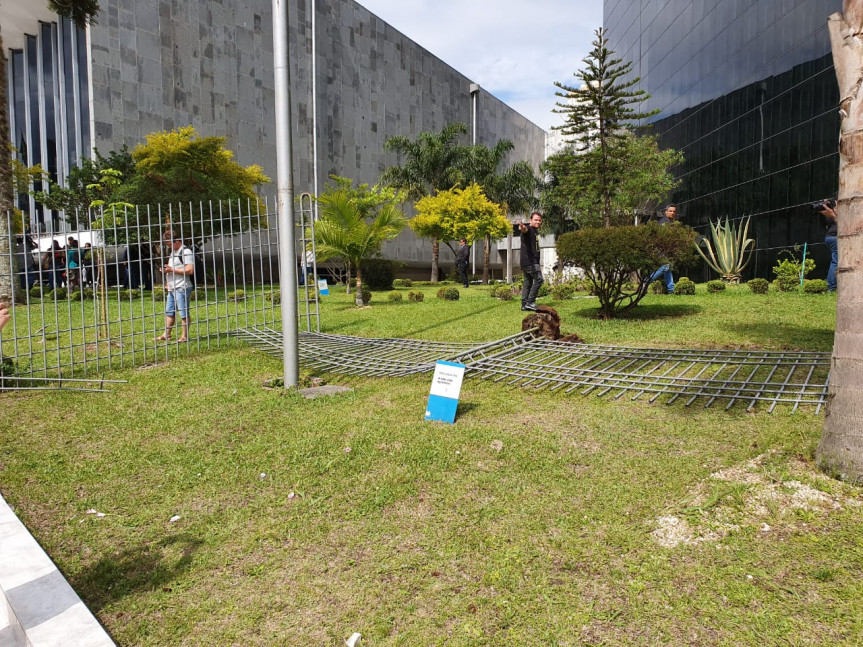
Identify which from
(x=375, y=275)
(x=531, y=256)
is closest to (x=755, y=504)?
(x=531, y=256)

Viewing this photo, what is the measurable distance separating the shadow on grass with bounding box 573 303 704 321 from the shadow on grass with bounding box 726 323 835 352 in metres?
1.44

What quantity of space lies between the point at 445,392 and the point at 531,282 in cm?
588

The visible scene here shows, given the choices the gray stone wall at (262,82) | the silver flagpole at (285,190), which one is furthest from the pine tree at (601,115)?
the gray stone wall at (262,82)

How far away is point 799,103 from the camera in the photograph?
16.3 metres

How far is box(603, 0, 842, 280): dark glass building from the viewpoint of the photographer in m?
15.4

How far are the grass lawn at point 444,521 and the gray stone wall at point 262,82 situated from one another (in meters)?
24.7

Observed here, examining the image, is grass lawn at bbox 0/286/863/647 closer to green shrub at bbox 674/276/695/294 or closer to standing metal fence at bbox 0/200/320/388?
standing metal fence at bbox 0/200/320/388

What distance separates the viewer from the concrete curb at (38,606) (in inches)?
75.9

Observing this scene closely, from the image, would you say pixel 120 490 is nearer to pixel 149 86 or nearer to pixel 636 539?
pixel 636 539

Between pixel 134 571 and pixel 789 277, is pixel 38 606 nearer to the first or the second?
pixel 134 571

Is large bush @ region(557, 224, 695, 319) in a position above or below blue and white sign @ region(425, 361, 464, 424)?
above

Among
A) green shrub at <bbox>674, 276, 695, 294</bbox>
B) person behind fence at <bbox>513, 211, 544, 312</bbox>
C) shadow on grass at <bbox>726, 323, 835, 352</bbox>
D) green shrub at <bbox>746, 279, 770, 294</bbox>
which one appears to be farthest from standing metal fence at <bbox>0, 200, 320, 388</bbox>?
green shrub at <bbox>746, 279, 770, 294</bbox>

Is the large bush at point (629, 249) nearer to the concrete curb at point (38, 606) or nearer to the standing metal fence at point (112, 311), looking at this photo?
the standing metal fence at point (112, 311)

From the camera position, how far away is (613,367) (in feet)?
19.6
